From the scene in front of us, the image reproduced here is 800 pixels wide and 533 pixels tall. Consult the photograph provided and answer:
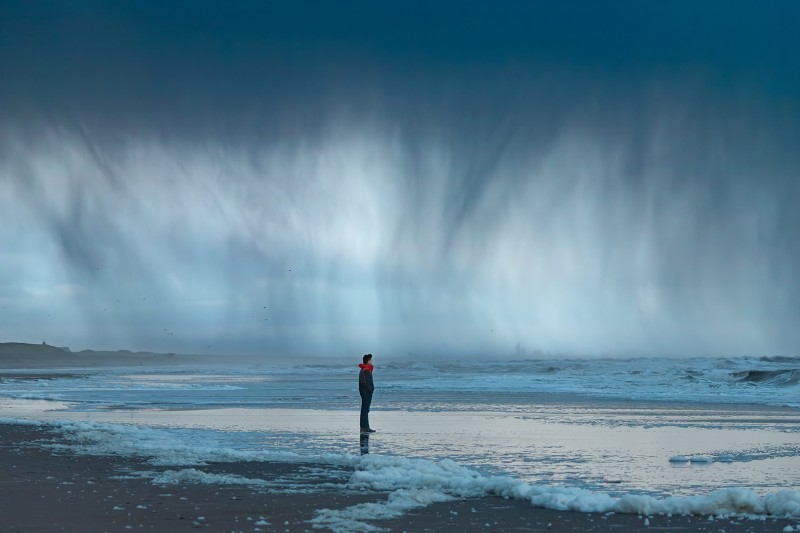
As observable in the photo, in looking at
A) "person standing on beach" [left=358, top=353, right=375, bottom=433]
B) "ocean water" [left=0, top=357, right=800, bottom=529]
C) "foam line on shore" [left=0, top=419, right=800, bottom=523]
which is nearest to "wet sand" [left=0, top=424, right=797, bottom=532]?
"foam line on shore" [left=0, top=419, right=800, bottom=523]

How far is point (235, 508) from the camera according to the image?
1109cm

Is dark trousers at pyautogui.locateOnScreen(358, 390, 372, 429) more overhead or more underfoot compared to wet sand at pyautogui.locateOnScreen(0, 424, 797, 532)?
more overhead

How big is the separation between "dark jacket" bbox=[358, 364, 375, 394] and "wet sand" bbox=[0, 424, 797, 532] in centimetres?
858

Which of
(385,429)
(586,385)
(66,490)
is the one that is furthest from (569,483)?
(586,385)

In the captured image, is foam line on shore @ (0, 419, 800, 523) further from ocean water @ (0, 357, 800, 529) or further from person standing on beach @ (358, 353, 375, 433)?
person standing on beach @ (358, 353, 375, 433)

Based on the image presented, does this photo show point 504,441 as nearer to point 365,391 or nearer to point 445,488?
point 365,391

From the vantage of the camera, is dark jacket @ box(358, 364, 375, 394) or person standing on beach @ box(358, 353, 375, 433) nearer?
person standing on beach @ box(358, 353, 375, 433)

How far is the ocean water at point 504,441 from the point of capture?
1256cm

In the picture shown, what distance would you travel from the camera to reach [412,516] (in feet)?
35.3

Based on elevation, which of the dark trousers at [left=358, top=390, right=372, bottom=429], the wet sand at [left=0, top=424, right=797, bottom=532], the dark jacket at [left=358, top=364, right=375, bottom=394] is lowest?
the wet sand at [left=0, top=424, right=797, bottom=532]

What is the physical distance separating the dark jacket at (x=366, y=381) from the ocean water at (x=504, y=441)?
1.17 m

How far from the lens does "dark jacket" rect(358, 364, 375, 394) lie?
23.5 metres

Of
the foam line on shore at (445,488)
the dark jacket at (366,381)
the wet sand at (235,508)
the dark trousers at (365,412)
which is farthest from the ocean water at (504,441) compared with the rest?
the dark jacket at (366,381)

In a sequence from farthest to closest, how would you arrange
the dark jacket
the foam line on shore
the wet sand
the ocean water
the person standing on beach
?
the dark jacket < the person standing on beach < the ocean water < the foam line on shore < the wet sand
